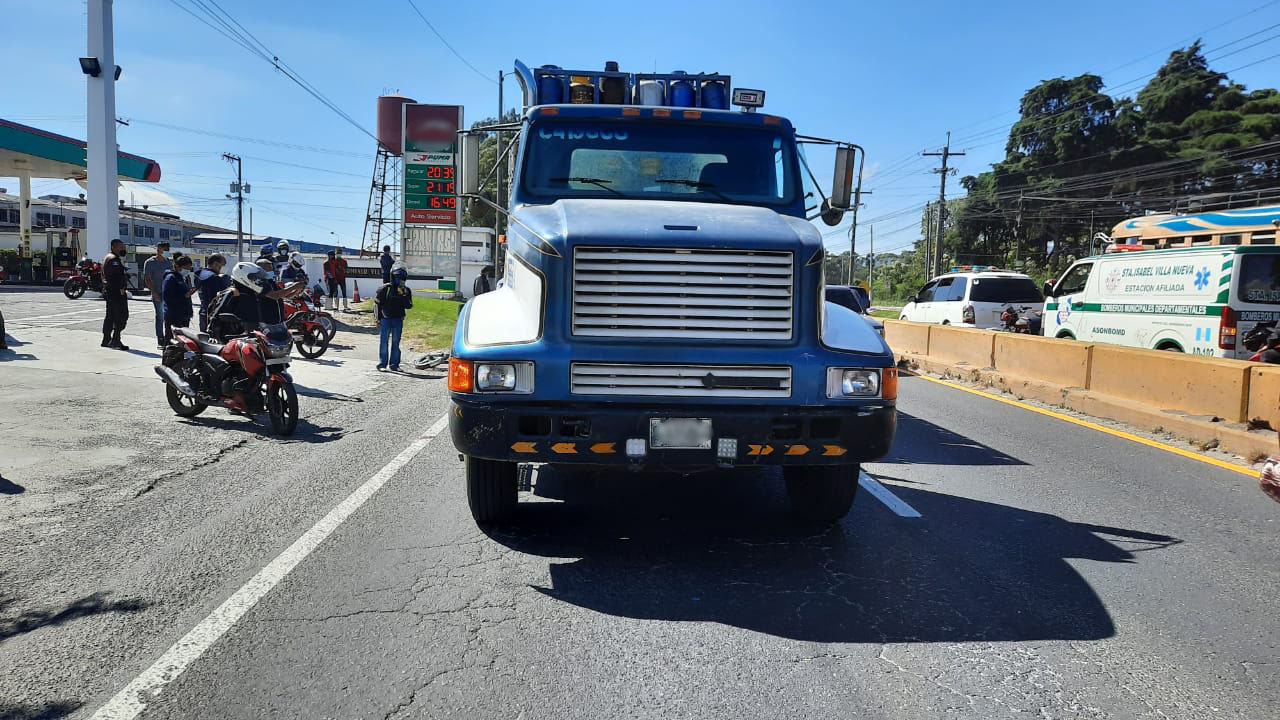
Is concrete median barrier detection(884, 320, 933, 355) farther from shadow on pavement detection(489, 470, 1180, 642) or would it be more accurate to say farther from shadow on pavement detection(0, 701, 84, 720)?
shadow on pavement detection(0, 701, 84, 720)

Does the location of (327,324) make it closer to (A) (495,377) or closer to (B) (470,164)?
(B) (470,164)

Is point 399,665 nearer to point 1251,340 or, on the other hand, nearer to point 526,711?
point 526,711

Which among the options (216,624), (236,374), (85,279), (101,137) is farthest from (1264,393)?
(85,279)

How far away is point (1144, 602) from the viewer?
4359mm

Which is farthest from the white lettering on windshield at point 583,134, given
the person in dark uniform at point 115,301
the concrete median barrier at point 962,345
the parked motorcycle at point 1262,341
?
the person in dark uniform at point 115,301

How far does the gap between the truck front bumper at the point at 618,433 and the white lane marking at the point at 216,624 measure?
123 cm

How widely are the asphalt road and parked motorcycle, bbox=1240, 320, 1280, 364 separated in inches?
200

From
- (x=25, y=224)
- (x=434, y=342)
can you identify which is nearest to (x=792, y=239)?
(x=434, y=342)

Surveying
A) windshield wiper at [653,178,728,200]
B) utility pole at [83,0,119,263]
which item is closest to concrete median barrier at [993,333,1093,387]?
windshield wiper at [653,178,728,200]

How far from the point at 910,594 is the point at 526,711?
2144 millimetres

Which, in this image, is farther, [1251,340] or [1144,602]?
[1251,340]

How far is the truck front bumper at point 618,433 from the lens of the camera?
457 centimetres

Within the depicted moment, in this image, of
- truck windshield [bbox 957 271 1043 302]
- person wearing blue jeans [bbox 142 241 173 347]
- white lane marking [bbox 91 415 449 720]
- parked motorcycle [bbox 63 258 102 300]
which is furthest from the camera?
parked motorcycle [bbox 63 258 102 300]

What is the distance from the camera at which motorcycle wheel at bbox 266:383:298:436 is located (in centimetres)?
905
